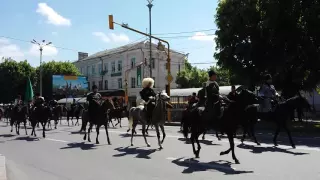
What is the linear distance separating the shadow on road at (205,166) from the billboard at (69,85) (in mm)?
57643

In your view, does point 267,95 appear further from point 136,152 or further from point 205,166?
point 205,166

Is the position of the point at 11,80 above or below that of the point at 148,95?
above

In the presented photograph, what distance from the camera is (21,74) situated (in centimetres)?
7438

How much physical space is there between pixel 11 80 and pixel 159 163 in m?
69.2

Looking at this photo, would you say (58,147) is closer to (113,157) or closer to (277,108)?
(113,157)

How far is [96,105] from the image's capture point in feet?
54.8

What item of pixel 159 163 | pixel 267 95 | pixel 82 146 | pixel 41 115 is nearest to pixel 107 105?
pixel 82 146

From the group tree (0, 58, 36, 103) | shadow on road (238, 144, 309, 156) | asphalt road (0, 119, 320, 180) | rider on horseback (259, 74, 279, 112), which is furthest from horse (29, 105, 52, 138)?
tree (0, 58, 36, 103)

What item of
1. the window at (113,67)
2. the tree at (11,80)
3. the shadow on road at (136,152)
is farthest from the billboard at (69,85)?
the shadow on road at (136,152)

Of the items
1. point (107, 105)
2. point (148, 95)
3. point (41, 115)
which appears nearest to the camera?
point (148, 95)

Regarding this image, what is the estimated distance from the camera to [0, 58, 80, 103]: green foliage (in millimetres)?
72688

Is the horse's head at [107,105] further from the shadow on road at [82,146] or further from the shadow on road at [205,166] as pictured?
the shadow on road at [205,166]

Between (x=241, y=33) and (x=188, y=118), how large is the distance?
16003 mm

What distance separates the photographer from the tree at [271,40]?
75.0 ft
